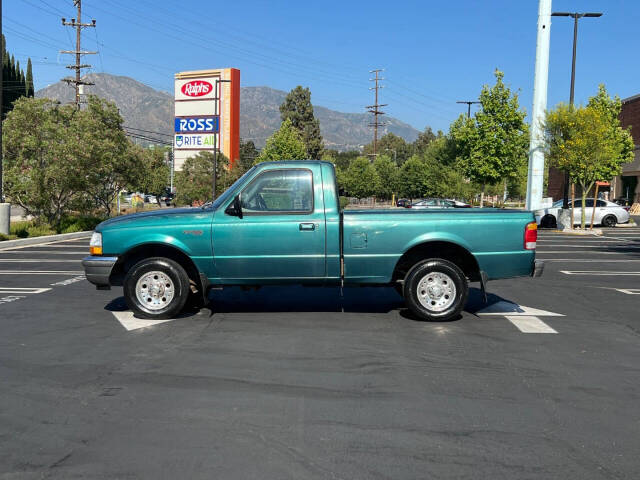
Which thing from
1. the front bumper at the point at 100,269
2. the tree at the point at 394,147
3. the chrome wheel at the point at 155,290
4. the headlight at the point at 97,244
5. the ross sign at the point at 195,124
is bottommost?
the chrome wheel at the point at 155,290

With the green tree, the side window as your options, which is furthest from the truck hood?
the green tree

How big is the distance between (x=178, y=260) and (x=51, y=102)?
19.2 m

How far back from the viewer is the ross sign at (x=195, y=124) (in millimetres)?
62938

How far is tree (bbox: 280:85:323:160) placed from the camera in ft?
336

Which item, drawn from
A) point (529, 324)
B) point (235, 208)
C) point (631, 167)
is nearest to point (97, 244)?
point (235, 208)

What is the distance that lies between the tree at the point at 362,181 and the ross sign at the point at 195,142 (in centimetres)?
2056

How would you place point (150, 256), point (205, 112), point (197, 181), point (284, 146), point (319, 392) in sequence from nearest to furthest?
point (319, 392) → point (150, 256) → point (197, 181) → point (284, 146) → point (205, 112)

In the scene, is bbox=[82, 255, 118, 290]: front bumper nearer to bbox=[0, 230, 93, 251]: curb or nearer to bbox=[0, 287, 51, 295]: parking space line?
bbox=[0, 287, 51, 295]: parking space line

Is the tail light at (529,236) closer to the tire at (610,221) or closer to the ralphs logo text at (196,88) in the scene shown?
the tire at (610,221)

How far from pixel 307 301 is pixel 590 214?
2572 cm

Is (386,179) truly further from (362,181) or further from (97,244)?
(97,244)

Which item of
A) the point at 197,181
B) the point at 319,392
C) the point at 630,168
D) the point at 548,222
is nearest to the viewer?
the point at 319,392

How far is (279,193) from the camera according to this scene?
25.9ft

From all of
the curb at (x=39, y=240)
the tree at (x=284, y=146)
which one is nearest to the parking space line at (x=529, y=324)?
the curb at (x=39, y=240)
